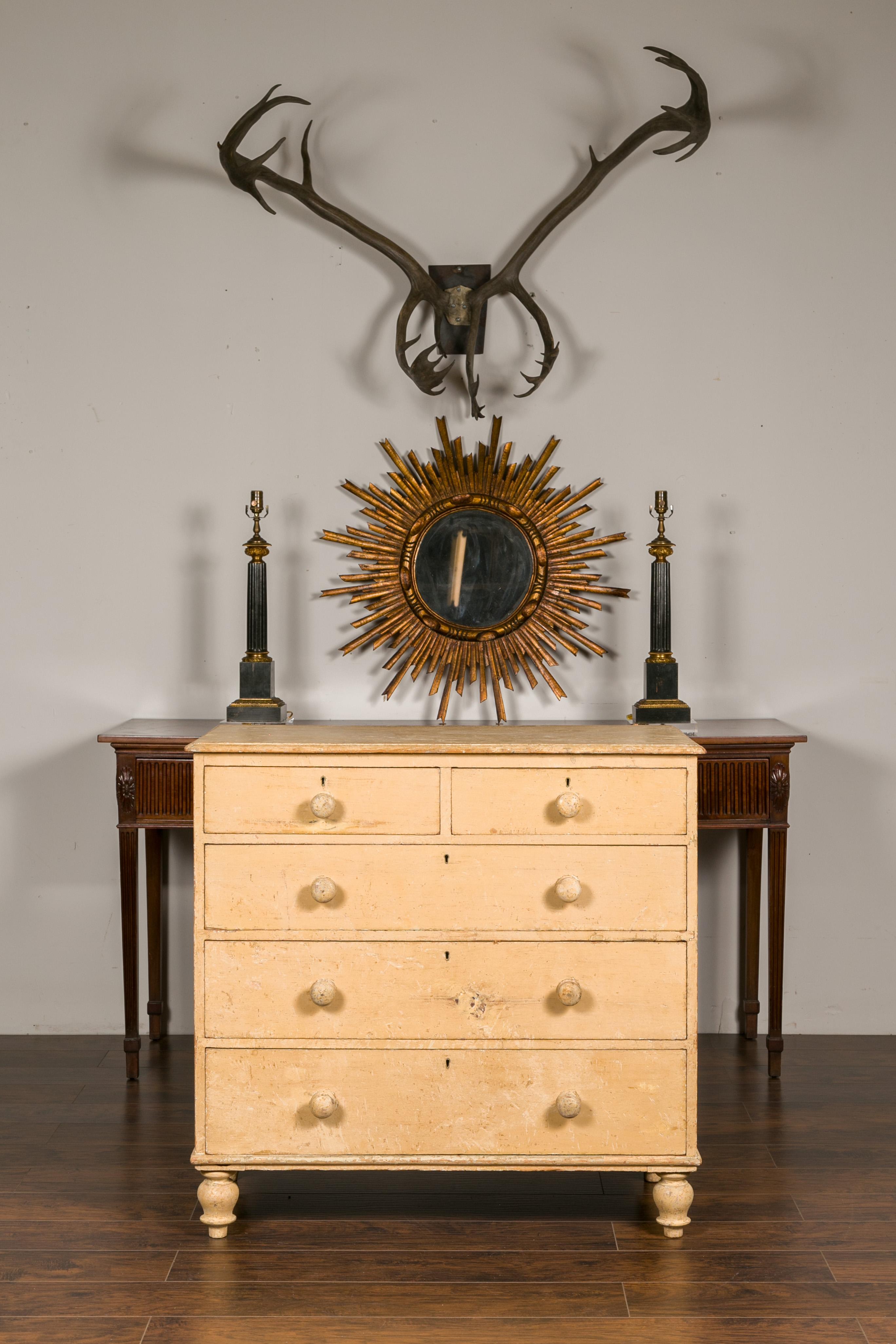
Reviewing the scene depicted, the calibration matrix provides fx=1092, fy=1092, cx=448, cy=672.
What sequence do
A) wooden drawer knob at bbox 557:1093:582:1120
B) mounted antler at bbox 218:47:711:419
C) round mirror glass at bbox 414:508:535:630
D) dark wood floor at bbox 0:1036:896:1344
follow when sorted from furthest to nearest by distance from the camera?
1. round mirror glass at bbox 414:508:535:630
2. mounted antler at bbox 218:47:711:419
3. wooden drawer knob at bbox 557:1093:582:1120
4. dark wood floor at bbox 0:1036:896:1344

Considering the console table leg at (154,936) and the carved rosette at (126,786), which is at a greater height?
the carved rosette at (126,786)

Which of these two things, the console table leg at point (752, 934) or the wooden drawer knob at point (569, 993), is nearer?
the wooden drawer knob at point (569, 993)

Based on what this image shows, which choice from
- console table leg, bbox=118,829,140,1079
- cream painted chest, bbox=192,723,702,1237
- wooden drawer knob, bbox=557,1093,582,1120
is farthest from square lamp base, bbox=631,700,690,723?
console table leg, bbox=118,829,140,1079

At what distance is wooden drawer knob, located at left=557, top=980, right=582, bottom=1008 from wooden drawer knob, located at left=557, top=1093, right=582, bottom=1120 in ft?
0.56

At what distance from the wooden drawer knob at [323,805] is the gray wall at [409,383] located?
102 cm

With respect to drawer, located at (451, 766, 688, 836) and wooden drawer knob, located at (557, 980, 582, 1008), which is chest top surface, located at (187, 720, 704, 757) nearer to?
drawer, located at (451, 766, 688, 836)

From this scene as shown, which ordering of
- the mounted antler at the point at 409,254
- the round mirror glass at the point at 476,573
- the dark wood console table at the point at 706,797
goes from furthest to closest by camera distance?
the round mirror glass at the point at 476,573, the mounted antler at the point at 409,254, the dark wood console table at the point at 706,797

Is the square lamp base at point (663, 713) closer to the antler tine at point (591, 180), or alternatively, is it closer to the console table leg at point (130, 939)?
the antler tine at point (591, 180)

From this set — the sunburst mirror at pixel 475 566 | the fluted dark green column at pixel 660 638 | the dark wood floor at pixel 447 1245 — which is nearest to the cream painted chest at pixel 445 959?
the dark wood floor at pixel 447 1245

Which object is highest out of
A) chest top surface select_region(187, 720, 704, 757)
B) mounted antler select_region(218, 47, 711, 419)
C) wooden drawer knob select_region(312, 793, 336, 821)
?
mounted antler select_region(218, 47, 711, 419)

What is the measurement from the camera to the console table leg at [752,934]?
3.12 meters

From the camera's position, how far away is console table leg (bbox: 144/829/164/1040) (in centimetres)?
313

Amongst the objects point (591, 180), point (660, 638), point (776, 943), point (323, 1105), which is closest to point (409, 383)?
point (591, 180)

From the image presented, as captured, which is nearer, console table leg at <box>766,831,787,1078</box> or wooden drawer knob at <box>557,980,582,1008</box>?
wooden drawer knob at <box>557,980,582,1008</box>
